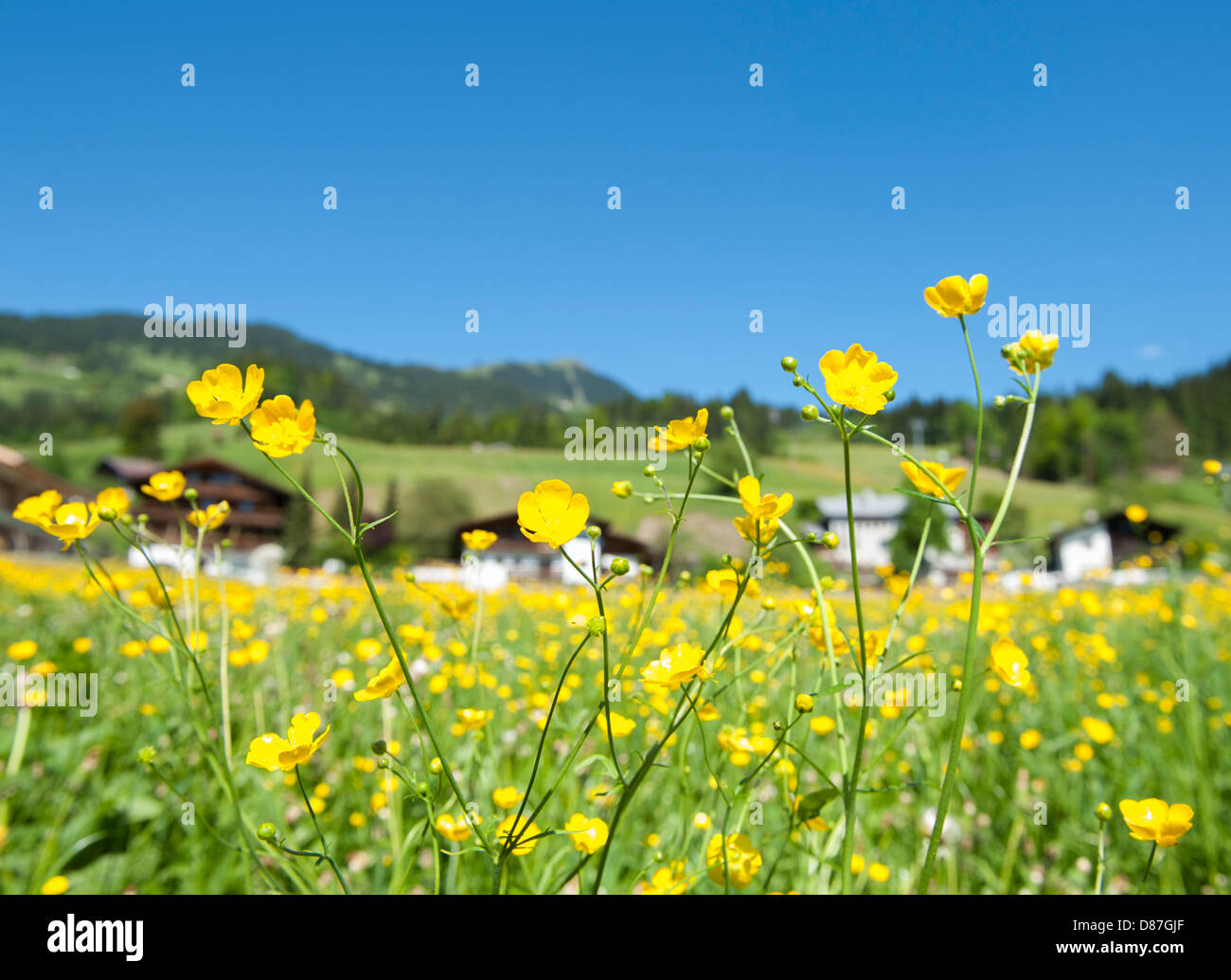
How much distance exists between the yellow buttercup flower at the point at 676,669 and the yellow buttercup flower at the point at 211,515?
615 millimetres

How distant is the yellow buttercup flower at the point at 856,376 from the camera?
25.0 inches

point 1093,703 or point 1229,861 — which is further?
point 1093,703

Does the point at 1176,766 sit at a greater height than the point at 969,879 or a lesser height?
greater

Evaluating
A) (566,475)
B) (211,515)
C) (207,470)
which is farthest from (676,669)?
(207,470)

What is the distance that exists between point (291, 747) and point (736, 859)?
1.70 feet

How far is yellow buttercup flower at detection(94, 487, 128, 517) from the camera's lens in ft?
2.67

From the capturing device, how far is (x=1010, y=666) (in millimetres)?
727

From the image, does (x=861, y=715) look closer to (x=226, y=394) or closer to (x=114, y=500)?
(x=226, y=394)

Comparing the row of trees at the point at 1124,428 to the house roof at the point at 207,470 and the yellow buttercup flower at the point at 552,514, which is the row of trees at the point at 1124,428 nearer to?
the house roof at the point at 207,470
